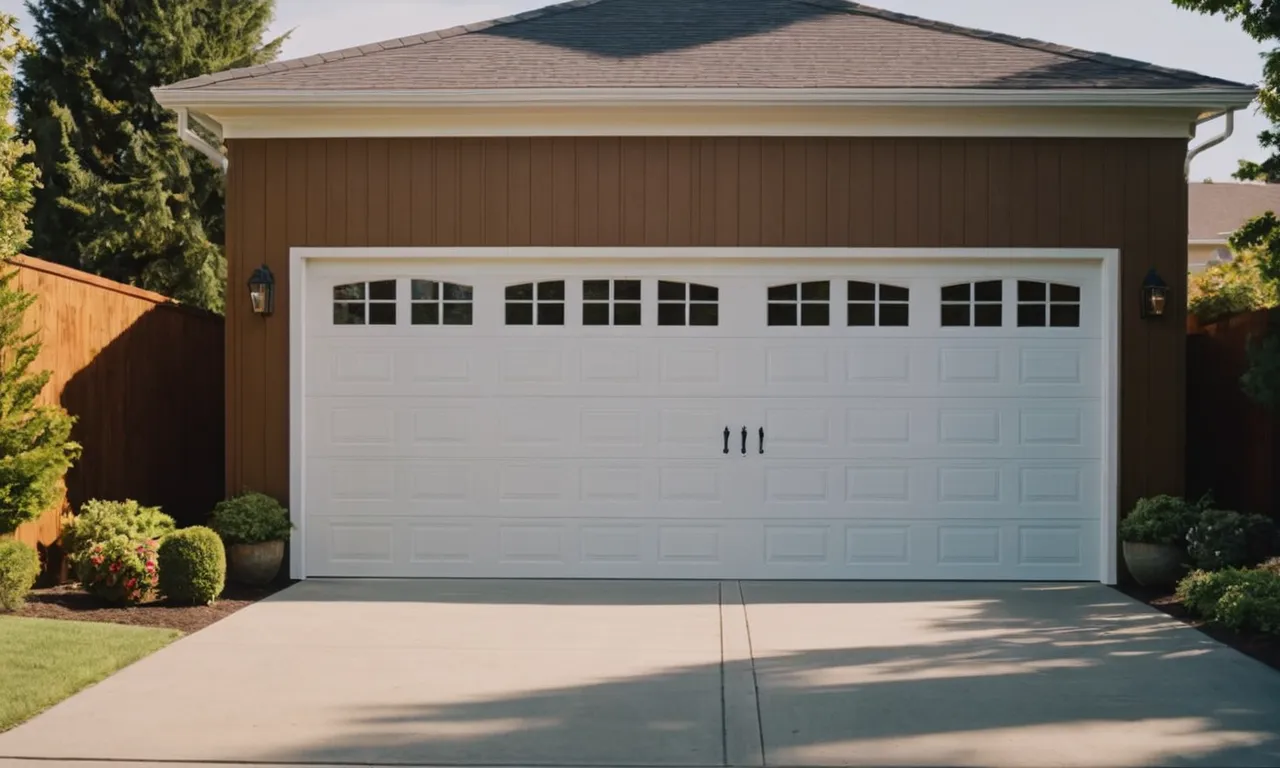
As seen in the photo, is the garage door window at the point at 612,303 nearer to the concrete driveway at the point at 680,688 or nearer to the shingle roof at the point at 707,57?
the shingle roof at the point at 707,57

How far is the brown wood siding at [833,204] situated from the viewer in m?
10.1

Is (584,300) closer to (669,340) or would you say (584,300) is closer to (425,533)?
(669,340)

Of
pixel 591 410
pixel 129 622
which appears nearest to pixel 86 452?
pixel 129 622

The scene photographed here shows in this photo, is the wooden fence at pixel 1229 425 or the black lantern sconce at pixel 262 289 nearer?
the wooden fence at pixel 1229 425

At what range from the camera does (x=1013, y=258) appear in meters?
10.1

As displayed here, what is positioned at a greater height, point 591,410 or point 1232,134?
point 1232,134

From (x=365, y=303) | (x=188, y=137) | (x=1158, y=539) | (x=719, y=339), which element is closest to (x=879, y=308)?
(x=719, y=339)

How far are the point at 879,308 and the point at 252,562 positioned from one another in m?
5.22

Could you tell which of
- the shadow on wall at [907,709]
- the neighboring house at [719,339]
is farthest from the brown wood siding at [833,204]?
the shadow on wall at [907,709]

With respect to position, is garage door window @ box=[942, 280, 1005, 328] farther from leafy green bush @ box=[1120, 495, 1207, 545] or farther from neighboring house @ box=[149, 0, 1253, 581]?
leafy green bush @ box=[1120, 495, 1207, 545]

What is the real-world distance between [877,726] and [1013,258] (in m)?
5.48

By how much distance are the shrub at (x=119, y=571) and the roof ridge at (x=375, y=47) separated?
3.56 m

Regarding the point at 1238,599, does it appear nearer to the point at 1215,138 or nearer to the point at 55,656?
the point at 1215,138

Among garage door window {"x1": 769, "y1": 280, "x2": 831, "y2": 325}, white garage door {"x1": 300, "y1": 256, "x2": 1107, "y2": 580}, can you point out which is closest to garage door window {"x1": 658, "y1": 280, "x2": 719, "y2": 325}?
white garage door {"x1": 300, "y1": 256, "x2": 1107, "y2": 580}
